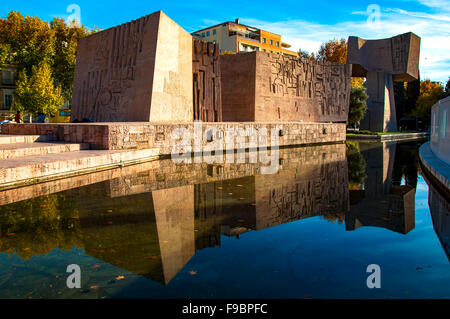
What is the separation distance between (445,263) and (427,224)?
1423 mm

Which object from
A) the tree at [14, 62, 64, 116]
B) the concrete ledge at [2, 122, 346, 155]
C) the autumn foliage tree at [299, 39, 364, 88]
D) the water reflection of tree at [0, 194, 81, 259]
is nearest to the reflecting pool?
the water reflection of tree at [0, 194, 81, 259]

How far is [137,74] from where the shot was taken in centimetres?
1377

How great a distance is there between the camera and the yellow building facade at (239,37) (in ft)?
172

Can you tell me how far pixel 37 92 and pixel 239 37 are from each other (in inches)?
1291

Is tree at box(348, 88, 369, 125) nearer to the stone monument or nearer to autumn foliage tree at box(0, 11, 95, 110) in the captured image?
the stone monument

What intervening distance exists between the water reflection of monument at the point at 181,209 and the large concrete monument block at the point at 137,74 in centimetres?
599

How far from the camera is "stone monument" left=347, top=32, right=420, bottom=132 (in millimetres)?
29484

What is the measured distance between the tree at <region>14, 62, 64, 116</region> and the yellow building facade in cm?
2973

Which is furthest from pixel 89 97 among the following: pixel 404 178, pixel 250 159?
pixel 404 178

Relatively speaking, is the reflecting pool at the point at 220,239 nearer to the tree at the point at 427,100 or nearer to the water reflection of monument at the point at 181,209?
the water reflection of monument at the point at 181,209

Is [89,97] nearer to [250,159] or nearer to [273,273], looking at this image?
[250,159]

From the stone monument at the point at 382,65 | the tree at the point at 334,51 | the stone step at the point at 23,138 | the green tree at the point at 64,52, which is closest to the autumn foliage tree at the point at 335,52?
the tree at the point at 334,51

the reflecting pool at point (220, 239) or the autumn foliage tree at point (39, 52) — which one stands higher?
the autumn foliage tree at point (39, 52)

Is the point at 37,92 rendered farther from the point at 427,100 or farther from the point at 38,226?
the point at 427,100
